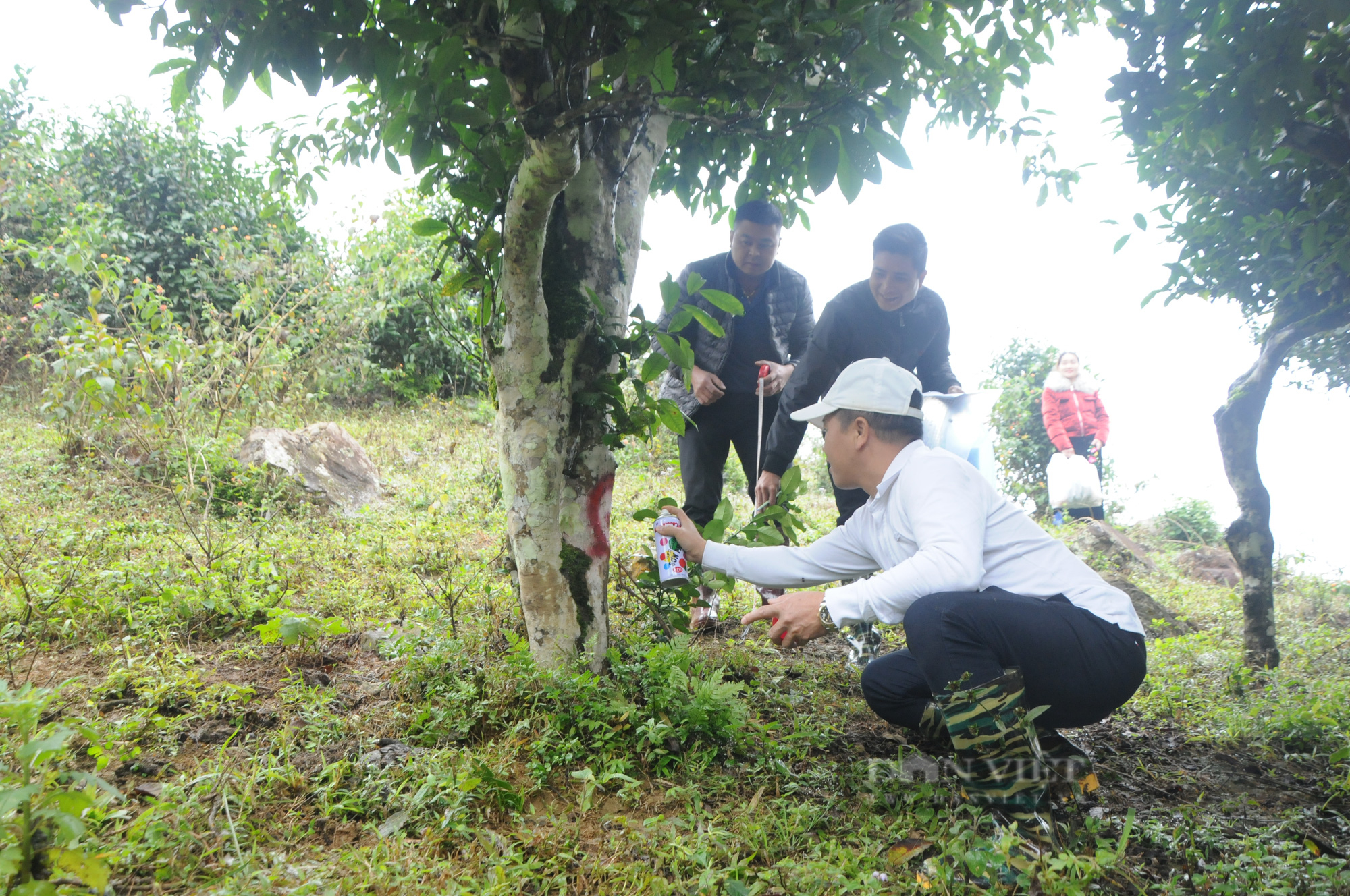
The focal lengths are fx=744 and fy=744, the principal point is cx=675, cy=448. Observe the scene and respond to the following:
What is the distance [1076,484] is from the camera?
21.7 ft

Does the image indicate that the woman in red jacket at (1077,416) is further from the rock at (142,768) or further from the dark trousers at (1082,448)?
the rock at (142,768)

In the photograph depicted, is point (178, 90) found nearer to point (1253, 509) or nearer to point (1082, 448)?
point (1253, 509)

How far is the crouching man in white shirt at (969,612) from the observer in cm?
191

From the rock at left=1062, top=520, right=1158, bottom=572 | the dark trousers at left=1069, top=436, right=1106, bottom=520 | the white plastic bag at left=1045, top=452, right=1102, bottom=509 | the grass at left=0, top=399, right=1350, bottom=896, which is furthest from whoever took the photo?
the dark trousers at left=1069, top=436, right=1106, bottom=520

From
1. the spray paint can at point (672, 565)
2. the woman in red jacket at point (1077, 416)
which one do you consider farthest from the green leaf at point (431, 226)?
the woman in red jacket at point (1077, 416)

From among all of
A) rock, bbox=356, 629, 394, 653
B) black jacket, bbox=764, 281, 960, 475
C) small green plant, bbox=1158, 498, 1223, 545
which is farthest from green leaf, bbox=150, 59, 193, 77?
small green plant, bbox=1158, 498, 1223, 545

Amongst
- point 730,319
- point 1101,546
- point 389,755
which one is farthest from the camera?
point 1101,546

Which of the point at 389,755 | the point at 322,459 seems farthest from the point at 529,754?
the point at 322,459

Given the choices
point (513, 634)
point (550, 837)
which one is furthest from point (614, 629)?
point (550, 837)

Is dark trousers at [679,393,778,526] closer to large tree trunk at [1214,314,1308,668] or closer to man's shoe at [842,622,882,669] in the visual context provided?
man's shoe at [842,622,882,669]

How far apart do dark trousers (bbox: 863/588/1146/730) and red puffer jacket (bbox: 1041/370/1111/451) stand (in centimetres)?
554

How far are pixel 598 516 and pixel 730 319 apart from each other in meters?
1.45

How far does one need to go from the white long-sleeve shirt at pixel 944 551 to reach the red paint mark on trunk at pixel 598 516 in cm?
48

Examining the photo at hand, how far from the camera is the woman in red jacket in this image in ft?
23.1
